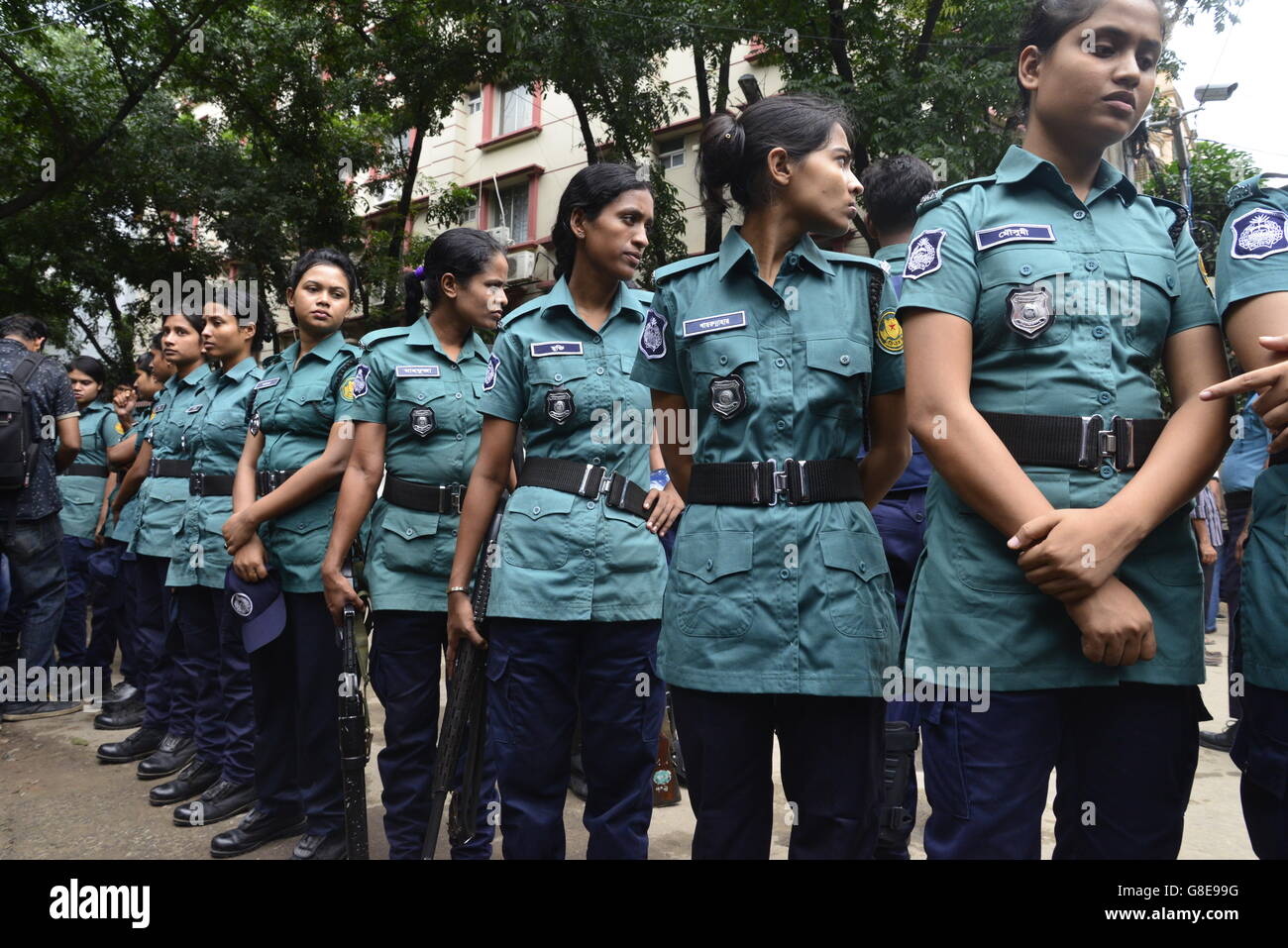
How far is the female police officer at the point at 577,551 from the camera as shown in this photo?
97.7 inches

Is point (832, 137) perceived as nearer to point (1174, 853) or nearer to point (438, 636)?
point (1174, 853)

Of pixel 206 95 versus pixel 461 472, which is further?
pixel 206 95

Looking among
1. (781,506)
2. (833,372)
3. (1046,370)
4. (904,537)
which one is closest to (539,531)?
(781,506)

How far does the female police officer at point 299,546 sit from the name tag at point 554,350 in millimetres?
1016

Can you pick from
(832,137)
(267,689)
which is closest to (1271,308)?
(832,137)

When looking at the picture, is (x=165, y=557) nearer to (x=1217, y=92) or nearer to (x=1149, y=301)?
(x=1149, y=301)

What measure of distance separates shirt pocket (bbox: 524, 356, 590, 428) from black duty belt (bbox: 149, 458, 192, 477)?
3.03 meters

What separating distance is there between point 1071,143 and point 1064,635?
0.89 metres

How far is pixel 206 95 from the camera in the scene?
12.3 meters

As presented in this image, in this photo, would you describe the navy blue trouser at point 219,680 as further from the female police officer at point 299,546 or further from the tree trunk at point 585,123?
the tree trunk at point 585,123

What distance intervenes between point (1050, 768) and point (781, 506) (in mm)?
643

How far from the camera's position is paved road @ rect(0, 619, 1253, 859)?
348cm

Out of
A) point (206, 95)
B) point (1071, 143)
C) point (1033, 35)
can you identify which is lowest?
point (1071, 143)

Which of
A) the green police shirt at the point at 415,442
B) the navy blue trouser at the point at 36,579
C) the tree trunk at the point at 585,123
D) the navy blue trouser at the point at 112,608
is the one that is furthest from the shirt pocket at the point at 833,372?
the tree trunk at the point at 585,123
